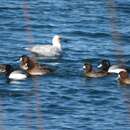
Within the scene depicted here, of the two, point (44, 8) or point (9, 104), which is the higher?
point (44, 8)

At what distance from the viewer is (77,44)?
25.5 m

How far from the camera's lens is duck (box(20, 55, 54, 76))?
71.3 feet

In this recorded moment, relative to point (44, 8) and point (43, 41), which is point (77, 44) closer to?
point (43, 41)

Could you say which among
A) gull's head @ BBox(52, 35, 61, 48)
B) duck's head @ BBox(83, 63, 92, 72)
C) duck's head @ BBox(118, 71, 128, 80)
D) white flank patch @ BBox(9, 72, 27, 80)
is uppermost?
gull's head @ BBox(52, 35, 61, 48)

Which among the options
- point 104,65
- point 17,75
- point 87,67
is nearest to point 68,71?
point 87,67

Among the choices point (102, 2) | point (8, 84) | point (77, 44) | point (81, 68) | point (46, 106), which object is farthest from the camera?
point (102, 2)

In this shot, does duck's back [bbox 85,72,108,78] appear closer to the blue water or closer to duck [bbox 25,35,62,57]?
the blue water

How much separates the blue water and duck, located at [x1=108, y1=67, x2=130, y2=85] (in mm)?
180

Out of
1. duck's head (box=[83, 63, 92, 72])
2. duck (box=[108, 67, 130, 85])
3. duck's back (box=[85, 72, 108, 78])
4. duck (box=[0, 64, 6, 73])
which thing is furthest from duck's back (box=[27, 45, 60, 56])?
duck's back (box=[85, 72, 108, 78])

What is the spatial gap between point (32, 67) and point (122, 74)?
8.10 feet

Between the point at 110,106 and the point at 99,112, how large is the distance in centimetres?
64

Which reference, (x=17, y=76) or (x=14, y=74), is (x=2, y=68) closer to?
(x=14, y=74)

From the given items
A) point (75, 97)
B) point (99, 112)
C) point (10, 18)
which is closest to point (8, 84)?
point (75, 97)

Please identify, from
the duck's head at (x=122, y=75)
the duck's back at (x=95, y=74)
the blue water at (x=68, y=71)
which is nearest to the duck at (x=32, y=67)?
the blue water at (x=68, y=71)
